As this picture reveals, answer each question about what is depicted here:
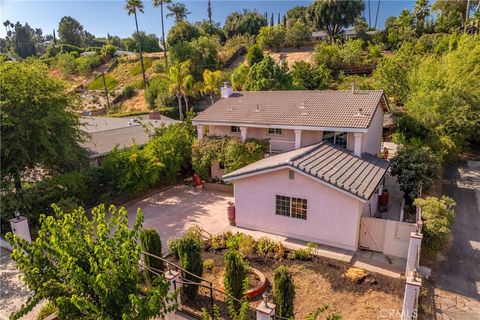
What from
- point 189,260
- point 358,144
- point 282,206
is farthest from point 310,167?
point 189,260

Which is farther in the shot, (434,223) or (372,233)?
(372,233)

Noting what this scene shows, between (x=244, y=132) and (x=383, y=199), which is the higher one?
(x=244, y=132)

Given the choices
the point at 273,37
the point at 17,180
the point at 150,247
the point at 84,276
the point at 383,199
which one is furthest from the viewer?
the point at 273,37

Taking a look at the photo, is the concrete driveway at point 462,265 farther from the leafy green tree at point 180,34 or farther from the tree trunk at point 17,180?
the leafy green tree at point 180,34

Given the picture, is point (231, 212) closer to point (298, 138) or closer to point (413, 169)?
point (298, 138)

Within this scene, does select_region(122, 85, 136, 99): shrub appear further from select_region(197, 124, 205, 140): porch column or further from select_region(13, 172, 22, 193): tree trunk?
select_region(13, 172, 22, 193): tree trunk

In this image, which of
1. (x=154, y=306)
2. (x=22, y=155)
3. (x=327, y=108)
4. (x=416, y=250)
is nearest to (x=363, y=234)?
(x=416, y=250)
